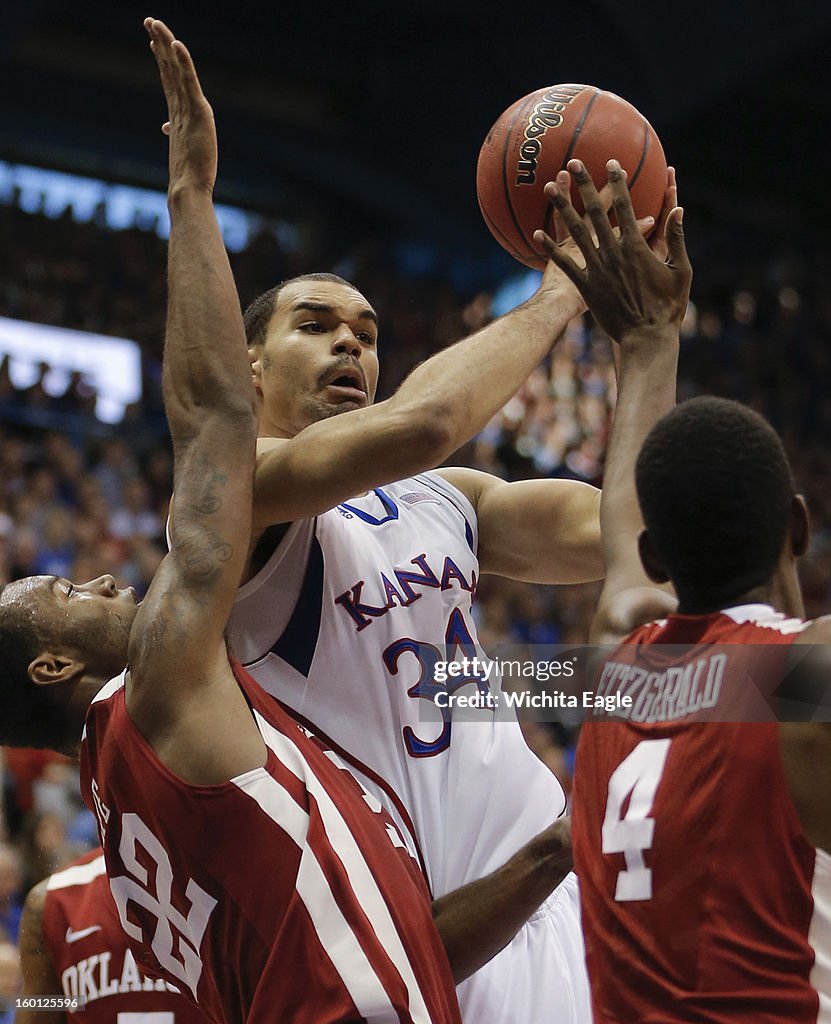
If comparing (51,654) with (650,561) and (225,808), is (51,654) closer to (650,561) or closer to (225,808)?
(225,808)

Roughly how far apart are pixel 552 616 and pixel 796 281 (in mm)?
9322

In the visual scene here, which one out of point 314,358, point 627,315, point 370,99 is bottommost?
point 627,315

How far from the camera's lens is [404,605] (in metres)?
3.03

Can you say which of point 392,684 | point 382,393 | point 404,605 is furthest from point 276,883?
point 382,393

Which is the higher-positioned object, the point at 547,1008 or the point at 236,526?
the point at 236,526

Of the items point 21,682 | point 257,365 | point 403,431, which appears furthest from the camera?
point 257,365

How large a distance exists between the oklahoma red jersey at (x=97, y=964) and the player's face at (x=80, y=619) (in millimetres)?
780

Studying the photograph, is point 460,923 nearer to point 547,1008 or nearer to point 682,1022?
point 547,1008

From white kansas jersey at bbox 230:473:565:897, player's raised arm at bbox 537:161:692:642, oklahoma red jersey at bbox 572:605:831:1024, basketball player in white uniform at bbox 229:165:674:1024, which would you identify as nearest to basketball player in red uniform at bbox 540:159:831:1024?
oklahoma red jersey at bbox 572:605:831:1024

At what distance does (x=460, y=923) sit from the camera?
2.78 m

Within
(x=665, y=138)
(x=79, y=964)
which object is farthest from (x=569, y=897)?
(x=665, y=138)

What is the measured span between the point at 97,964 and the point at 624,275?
2189 mm

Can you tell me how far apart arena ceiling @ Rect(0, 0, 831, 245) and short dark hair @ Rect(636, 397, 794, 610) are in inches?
535

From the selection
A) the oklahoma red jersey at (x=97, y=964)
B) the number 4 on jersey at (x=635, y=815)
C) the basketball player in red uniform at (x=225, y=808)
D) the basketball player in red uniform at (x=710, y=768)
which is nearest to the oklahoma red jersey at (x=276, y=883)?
the basketball player in red uniform at (x=225, y=808)
